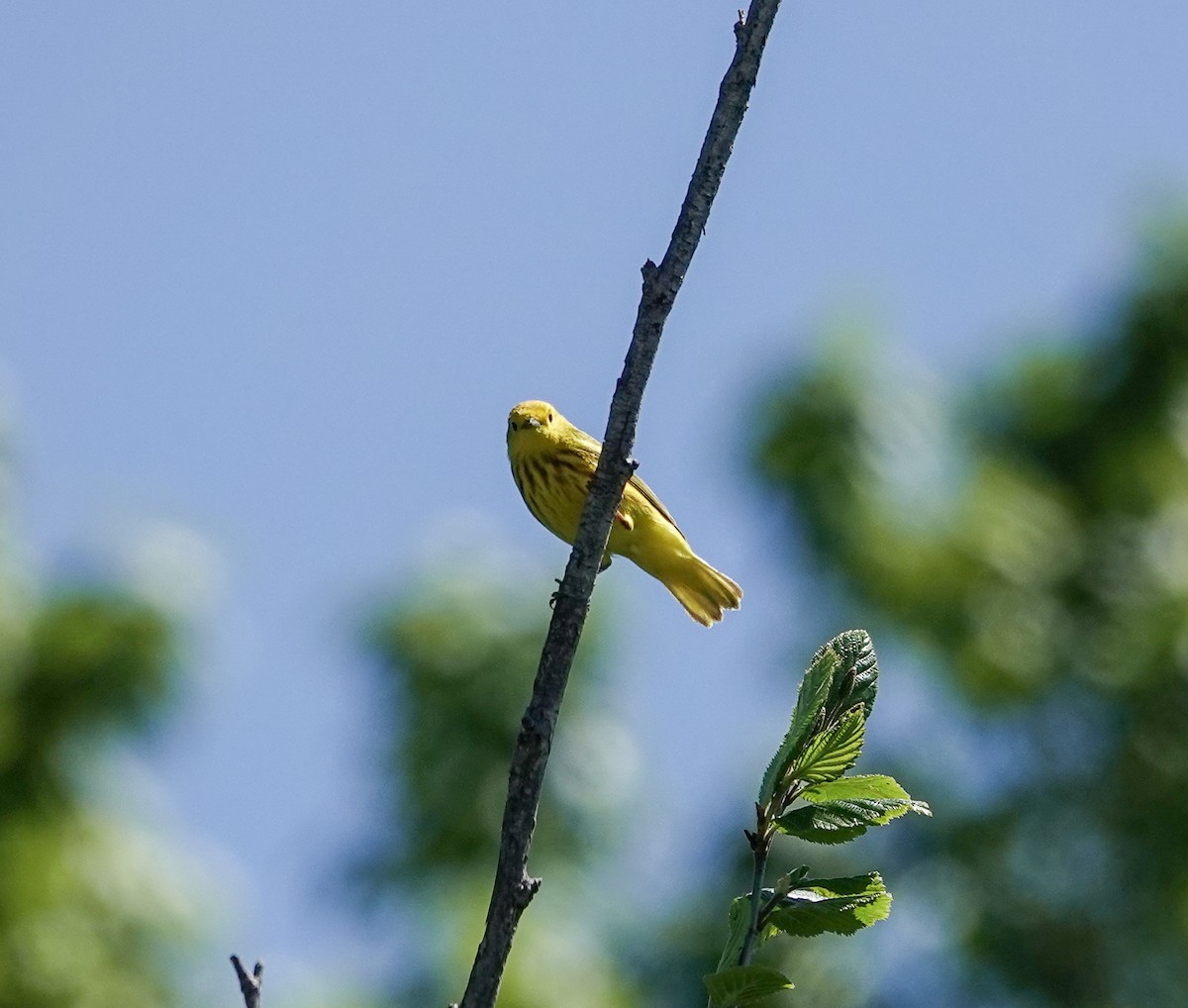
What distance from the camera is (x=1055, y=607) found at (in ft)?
37.3

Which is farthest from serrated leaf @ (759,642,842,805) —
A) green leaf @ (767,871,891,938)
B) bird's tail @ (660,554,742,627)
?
bird's tail @ (660,554,742,627)

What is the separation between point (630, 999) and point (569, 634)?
317 inches

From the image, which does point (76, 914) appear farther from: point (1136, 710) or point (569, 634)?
point (569, 634)

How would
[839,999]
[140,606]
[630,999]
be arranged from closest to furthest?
[839,999], [630,999], [140,606]

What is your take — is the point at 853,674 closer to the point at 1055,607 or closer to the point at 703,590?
the point at 703,590

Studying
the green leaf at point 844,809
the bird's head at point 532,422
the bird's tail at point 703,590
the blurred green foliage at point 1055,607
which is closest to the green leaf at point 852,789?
the green leaf at point 844,809

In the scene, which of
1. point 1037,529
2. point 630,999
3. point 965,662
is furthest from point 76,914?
point 1037,529

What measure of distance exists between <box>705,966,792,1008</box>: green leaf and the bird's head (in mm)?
5039

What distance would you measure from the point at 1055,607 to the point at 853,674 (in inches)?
403

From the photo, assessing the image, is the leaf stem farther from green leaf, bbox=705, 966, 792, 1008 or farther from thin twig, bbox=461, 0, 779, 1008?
thin twig, bbox=461, 0, 779, 1008

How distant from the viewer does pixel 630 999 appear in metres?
9.48

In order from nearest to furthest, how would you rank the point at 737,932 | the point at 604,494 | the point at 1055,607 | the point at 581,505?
1. the point at 737,932
2. the point at 604,494
3. the point at 581,505
4. the point at 1055,607

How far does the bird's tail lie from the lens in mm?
7051

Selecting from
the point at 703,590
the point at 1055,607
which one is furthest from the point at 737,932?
the point at 1055,607
